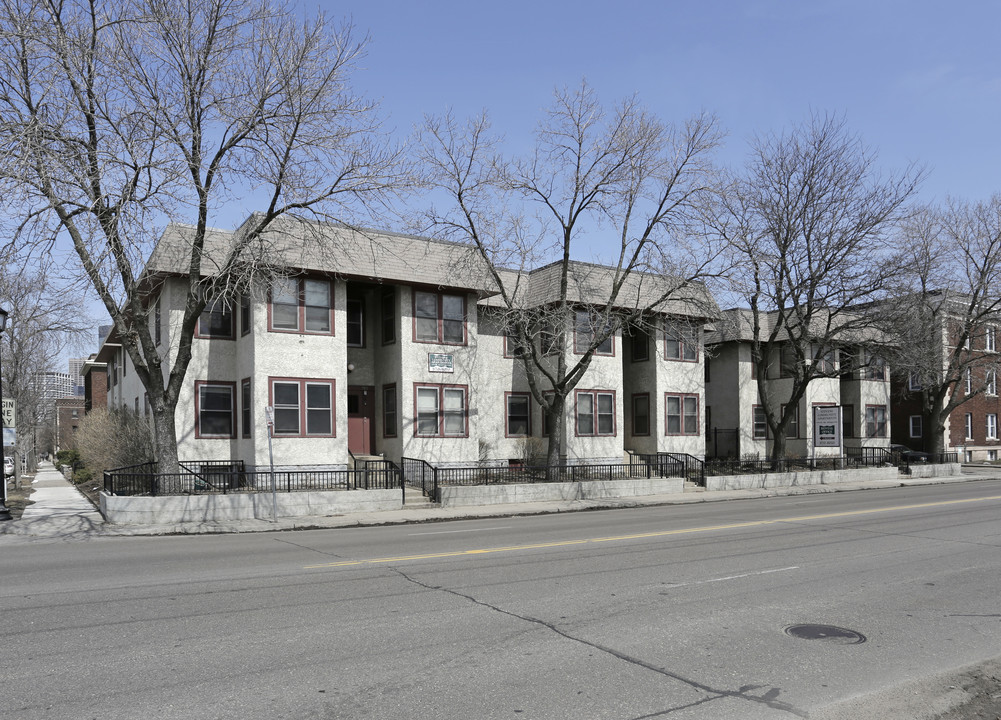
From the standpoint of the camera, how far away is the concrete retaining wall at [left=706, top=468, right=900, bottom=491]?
29844 mm

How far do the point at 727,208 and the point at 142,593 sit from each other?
25.5 metres

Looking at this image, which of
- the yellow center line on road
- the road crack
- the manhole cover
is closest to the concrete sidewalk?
the yellow center line on road

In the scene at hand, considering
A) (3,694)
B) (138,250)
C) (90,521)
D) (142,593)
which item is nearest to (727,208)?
(138,250)

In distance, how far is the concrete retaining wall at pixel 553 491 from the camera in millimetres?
22859

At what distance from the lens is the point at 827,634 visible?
24.9 feet

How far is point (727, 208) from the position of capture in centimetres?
2964

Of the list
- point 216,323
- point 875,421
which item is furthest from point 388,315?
point 875,421

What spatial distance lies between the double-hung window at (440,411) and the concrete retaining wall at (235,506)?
5.56 meters

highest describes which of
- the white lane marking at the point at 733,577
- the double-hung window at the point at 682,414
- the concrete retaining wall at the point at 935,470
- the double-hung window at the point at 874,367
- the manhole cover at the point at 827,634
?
the double-hung window at the point at 874,367

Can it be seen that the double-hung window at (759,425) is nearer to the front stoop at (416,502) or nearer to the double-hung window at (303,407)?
the front stoop at (416,502)

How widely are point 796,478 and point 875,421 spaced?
1483 cm

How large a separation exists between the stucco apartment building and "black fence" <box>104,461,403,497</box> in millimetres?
584

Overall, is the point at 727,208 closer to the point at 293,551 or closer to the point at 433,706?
the point at 293,551

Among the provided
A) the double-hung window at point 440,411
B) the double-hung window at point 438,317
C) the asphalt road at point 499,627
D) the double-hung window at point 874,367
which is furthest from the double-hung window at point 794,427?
the asphalt road at point 499,627
